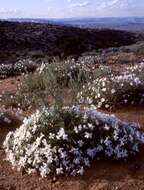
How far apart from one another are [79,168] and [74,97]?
3239 millimetres

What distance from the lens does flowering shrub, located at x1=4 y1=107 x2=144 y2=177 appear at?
20.2 ft

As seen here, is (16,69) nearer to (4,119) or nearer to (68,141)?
(4,119)

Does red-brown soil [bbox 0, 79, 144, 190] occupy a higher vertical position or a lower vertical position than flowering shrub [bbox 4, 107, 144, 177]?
lower

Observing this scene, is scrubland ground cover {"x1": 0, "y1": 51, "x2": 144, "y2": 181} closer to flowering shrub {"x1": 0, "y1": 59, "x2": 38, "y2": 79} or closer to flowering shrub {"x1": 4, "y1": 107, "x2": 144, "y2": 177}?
flowering shrub {"x1": 4, "y1": 107, "x2": 144, "y2": 177}

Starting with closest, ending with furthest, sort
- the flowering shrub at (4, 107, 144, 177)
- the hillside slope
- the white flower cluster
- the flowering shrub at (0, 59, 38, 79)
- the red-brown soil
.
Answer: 1. the red-brown soil
2. the flowering shrub at (4, 107, 144, 177)
3. the white flower cluster
4. the flowering shrub at (0, 59, 38, 79)
5. the hillside slope

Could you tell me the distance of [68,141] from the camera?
6289mm

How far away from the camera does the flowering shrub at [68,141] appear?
20.2ft

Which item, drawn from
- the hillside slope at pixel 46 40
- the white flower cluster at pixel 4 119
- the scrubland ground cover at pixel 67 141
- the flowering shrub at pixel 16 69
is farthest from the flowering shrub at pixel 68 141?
the hillside slope at pixel 46 40

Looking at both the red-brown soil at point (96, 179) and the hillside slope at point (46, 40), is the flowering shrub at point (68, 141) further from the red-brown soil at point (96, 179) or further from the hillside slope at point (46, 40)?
the hillside slope at point (46, 40)

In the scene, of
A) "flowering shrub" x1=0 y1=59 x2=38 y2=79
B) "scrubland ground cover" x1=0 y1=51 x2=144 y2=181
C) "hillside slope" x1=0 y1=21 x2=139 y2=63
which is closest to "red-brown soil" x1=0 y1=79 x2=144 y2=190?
"scrubland ground cover" x1=0 y1=51 x2=144 y2=181

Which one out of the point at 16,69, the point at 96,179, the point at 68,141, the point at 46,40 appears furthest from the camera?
the point at 46,40

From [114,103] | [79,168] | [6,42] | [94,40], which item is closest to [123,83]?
[114,103]

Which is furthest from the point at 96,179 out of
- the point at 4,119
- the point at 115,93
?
the point at 115,93

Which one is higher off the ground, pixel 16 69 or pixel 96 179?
pixel 96 179
